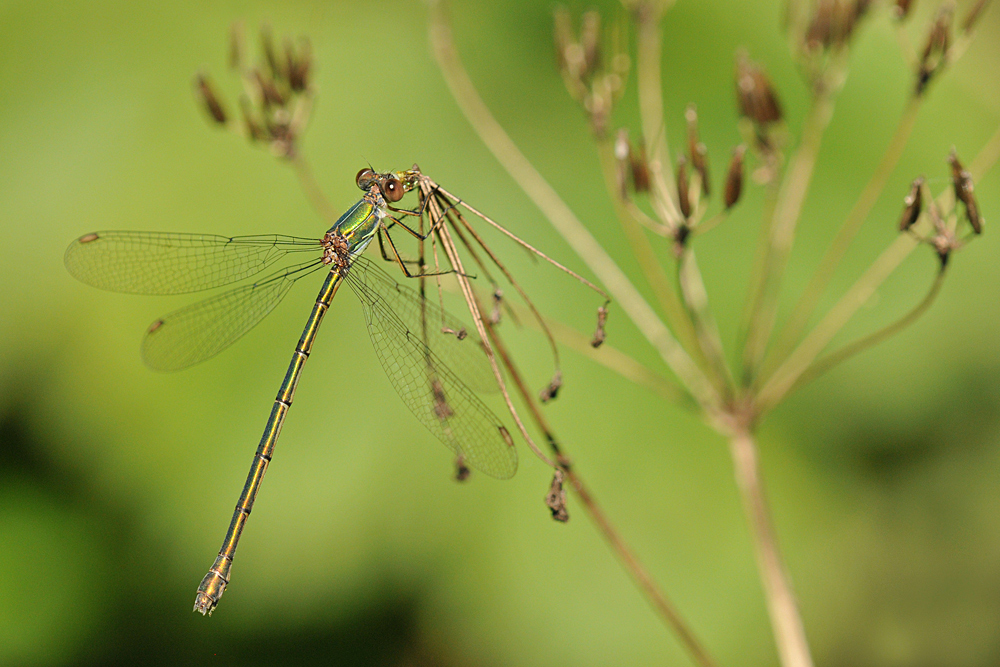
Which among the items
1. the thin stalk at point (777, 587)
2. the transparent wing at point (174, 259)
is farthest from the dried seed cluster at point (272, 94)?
the thin stalk at point (777, 587)

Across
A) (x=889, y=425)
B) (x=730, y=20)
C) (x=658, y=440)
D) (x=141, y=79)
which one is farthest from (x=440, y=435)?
(x=730, y=20)

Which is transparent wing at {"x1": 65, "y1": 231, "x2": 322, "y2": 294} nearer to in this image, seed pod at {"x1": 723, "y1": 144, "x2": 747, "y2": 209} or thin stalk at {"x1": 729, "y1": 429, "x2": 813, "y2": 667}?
seed pod at {"x1": 723, "y1": 144, "x2": 747, "y2": 209}

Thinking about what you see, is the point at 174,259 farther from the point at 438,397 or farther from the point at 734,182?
the point at 734,182

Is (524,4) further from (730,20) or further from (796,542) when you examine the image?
(796,542)

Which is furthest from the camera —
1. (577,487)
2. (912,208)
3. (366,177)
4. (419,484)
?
(419,484)

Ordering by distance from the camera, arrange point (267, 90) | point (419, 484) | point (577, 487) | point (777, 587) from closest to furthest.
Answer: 1. point (577, 487)
2. point (777, 587)
3. point (267, 90)
4. point (419, 484)

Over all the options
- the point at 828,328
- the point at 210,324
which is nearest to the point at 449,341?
the point at 210,324
